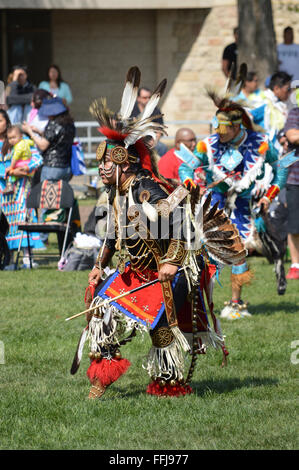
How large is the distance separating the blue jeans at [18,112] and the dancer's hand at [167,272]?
10.9 m

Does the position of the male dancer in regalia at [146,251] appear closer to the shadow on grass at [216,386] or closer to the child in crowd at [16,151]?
the shadow on grass at [216,386]

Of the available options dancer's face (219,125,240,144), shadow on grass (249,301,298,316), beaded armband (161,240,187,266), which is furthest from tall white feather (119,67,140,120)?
shadow on grass (249,301,298,316)

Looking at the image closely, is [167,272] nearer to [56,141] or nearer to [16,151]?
[16,151]

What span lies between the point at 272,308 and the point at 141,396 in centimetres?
343

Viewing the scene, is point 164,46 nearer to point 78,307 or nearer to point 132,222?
point 78,307

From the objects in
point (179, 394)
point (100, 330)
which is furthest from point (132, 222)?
point (179, 394)

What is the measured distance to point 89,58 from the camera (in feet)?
75.5

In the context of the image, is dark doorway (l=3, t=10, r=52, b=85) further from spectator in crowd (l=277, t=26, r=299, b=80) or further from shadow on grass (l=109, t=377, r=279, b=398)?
shadow on grass (l=109, t=377, r=279, b=398)

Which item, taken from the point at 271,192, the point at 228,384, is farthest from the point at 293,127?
the point at 228,384

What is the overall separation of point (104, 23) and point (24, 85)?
7138 millimetres

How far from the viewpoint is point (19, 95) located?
635 inches

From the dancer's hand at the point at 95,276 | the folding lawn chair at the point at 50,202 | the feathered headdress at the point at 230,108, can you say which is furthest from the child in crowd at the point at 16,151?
the dancer's hand at the point at 95,276

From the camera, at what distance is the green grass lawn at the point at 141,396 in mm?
5277
